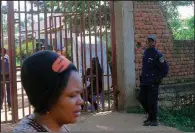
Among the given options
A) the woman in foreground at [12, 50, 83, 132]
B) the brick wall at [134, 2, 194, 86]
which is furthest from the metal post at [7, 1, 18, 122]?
the woman in foreground at [12, 50, 83, 132]

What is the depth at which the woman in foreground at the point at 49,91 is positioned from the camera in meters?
1.11

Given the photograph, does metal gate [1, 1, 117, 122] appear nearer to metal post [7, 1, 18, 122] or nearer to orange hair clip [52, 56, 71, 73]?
metal post [7, 1, 18, 122]

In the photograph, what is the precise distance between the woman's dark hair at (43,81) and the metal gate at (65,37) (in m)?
3.70

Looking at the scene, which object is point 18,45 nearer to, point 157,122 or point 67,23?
point 67,23

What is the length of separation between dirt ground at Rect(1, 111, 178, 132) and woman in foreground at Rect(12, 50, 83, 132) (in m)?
3.36

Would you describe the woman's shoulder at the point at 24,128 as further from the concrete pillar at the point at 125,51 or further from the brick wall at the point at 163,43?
the brick wall at the point at 163,43

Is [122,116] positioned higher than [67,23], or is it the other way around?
[67,23]

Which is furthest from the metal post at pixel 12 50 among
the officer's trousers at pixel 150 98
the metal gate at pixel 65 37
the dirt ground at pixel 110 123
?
the officer's trousers at pixel 150 98

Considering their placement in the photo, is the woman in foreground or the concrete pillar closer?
the woman in foreground

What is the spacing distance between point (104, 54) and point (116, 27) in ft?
1.89

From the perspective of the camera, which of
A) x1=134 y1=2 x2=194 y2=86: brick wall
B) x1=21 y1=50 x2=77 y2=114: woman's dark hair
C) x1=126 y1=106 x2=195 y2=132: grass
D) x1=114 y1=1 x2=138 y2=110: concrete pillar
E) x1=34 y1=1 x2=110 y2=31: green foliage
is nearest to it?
x1=21 y1=50 x2=77 y2=114: woman's dark hair

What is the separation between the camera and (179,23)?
6.35 metres

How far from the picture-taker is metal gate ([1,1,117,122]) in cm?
505

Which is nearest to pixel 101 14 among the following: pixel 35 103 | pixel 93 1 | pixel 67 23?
pixel 93 1
